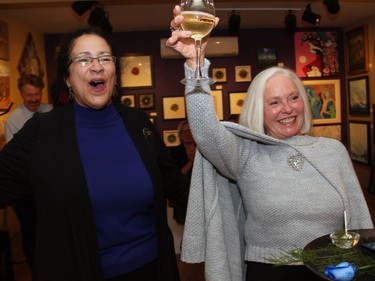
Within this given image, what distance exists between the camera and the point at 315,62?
720cm

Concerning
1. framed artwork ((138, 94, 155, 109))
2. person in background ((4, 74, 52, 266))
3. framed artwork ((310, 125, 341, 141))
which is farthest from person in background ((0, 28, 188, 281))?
framed artwork ((310, 125, 341, 141))

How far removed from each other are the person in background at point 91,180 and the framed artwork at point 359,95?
232 inches

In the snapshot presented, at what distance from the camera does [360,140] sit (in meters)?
6.88

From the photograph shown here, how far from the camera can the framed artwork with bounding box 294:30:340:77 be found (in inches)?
282

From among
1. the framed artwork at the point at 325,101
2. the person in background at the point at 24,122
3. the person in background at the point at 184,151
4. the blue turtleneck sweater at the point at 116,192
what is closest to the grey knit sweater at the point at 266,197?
the blue turtleneck sweater at the point at 116,192

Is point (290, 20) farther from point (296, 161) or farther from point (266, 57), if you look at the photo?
point (296, 161)

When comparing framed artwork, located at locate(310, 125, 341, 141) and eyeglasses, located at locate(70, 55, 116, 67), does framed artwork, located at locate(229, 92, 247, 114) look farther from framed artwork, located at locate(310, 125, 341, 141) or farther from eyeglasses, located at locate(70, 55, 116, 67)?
eyeglasses, located at locate(70, 55, 116, 67)

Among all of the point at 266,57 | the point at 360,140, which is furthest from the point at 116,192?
the point at 360,140

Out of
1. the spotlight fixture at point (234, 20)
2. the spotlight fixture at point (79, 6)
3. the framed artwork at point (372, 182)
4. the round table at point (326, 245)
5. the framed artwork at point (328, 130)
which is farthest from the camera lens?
the framed artwork at point (328, 130)

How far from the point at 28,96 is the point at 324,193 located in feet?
9.72

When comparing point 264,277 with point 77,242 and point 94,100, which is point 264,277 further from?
point 94,100

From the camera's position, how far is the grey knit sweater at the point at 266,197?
57.3 inches

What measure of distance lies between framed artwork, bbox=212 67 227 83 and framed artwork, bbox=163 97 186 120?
72cm

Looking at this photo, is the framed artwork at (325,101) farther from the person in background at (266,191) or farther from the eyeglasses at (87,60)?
the eyeglasses at (87,60)
